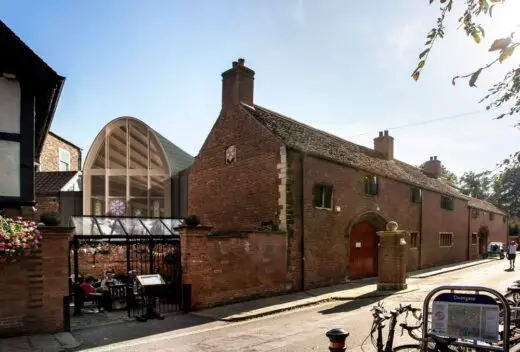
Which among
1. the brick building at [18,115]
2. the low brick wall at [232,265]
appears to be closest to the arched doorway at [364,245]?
the low brick wall at [232,265]

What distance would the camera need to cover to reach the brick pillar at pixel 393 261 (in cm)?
1571

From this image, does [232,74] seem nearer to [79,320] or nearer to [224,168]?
[224,168]

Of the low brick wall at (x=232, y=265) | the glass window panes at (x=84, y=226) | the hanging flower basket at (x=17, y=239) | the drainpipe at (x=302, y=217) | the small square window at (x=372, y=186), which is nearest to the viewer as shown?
the hanging flower basket at (x=17, y=239)

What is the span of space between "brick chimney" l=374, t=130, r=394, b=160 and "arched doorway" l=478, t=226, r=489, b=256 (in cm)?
1888

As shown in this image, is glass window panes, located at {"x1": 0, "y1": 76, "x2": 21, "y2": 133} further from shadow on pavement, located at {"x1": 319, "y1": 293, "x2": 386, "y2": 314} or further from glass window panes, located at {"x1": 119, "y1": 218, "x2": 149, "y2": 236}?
shadow on pavement, located at {"x1": 319, "y1": 293, "x2": 386, "y2": 314}

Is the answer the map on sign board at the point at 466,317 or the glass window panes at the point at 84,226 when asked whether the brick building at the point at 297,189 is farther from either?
the map on sign board at the point at 466,317

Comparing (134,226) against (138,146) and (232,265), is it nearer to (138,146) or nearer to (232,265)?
(232,265)

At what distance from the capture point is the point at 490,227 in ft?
137

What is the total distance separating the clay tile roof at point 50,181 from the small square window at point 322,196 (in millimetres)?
15873

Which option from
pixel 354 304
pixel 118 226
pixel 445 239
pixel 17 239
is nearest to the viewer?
pixel 17 239

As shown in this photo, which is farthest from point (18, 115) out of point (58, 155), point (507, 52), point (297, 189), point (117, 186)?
point (58, 155)

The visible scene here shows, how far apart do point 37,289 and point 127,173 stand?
1642 centimetres

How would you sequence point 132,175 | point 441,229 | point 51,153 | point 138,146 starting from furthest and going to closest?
1. point 441,229
2. point 51,153
3. point 138,146
4. point 132,175

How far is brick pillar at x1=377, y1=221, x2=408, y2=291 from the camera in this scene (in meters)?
15.7
